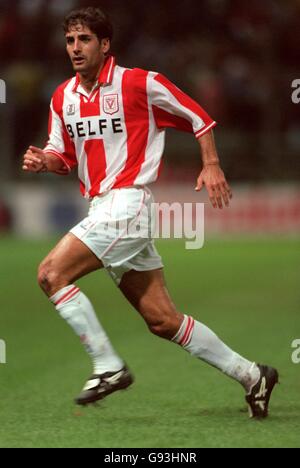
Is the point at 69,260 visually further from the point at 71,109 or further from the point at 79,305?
the point at 71,109

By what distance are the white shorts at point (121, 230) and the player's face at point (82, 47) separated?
2.36ft

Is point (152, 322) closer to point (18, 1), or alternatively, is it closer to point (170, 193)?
point (170, 193)

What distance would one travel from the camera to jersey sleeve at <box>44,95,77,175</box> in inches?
255

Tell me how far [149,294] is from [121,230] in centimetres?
41

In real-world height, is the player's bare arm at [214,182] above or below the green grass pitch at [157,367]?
above

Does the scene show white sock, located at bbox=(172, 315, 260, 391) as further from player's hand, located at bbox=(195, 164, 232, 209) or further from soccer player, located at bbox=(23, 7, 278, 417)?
player's hand, located at bbox=(195, 164, 232, 209)

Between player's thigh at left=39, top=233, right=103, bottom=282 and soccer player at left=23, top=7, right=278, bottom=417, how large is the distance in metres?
0.06

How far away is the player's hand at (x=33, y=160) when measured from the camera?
619cm

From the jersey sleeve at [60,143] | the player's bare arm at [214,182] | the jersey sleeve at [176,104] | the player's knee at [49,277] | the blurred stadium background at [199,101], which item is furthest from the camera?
the blurred stadium background at [199,101]

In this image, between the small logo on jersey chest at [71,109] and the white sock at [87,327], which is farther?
the small logo on jersey chest at [71,109]

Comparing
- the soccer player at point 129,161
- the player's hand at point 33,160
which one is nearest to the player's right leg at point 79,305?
the soccer player at point 129,161

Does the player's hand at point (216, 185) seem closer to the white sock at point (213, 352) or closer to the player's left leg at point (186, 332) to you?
the player's left leg at point (186, 332)
